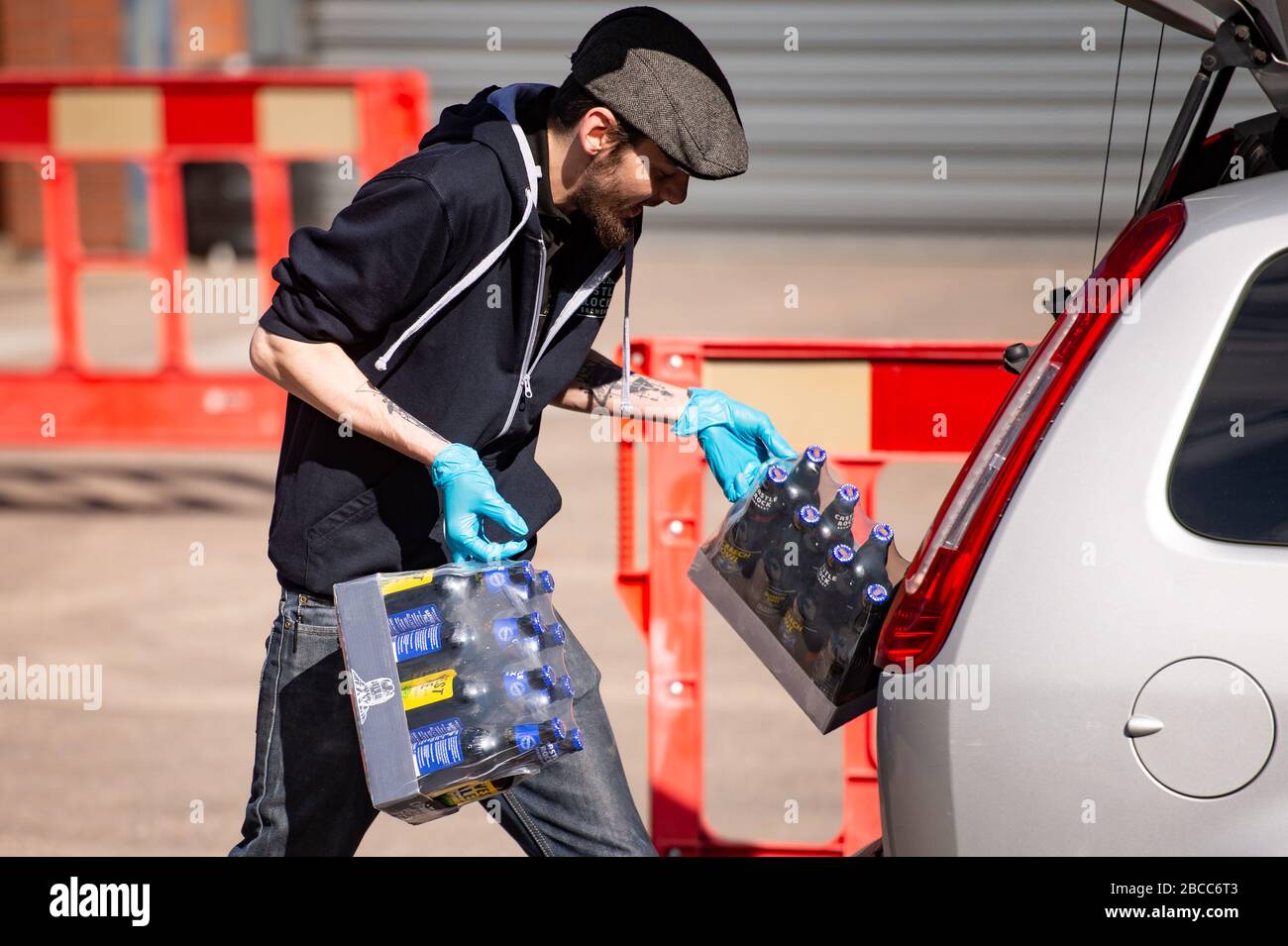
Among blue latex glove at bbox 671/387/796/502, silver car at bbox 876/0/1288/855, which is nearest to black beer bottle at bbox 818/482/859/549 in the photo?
blue latex glove at bbox 671/387/796/502

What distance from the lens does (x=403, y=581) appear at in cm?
238

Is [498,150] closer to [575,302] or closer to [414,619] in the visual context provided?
[575,302]

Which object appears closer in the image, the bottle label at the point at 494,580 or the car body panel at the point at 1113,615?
the car body panel at the point at 1113,615

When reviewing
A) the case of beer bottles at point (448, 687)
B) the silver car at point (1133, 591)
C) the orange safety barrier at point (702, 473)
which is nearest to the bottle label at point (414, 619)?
the case of beer bottles at point (448, 687)

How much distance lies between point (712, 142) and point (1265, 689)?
1203 mm

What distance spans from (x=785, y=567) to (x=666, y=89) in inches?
34.3

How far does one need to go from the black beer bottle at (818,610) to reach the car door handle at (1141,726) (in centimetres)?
63

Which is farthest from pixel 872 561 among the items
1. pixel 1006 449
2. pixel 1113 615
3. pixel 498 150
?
pixel 498 150

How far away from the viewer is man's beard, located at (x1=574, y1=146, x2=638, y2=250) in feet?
8.23

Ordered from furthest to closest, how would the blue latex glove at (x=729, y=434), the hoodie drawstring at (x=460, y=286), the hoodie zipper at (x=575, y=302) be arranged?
the blue latex glove at (x=729, y=434) → the hoodie zipper at (x=575, y=302) → the hoodie drawstring at (x=460, y=286)

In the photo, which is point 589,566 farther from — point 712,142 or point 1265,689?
point 1265,689

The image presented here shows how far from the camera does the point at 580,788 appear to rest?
266 cm

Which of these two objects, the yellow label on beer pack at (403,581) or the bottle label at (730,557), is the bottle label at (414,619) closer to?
the yellow label on beer pack at (403,581)

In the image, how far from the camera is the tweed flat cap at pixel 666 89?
2.44 m
